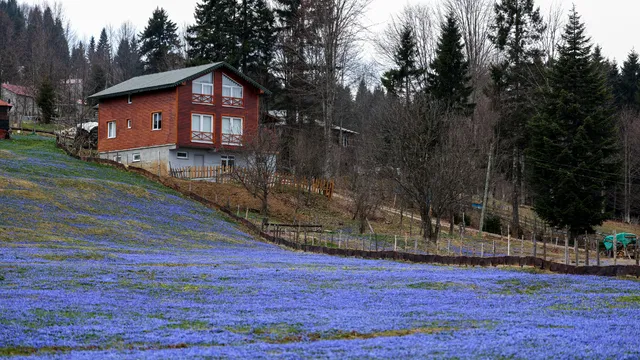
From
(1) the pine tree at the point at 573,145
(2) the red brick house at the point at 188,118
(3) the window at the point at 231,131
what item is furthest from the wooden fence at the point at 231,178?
(1) the pine tree at the point at 573,145

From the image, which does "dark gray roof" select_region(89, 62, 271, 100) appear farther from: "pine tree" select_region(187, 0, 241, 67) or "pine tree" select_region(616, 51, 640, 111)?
"pine tree" select_region(616, 51, 640, 111)

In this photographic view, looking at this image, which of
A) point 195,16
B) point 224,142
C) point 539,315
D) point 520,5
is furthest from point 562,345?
point 195,16

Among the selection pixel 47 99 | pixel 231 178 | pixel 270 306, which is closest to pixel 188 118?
pixel 231 178

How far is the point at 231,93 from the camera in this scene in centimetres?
→ 7694

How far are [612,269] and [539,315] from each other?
12777mm

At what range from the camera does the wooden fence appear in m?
70.2

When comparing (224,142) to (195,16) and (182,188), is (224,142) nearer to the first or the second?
(182,188)

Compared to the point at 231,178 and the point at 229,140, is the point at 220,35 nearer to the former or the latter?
the point at 229,140

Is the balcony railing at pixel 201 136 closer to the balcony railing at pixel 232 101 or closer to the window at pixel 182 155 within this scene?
the window at pixel 182 155

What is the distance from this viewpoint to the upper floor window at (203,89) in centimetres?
7444

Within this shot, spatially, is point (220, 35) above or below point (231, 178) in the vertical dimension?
above

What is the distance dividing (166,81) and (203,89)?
3.56 m

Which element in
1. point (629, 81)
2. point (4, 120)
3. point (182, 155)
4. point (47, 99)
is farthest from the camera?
point (47, 99)

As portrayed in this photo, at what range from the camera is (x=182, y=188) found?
6538cm
